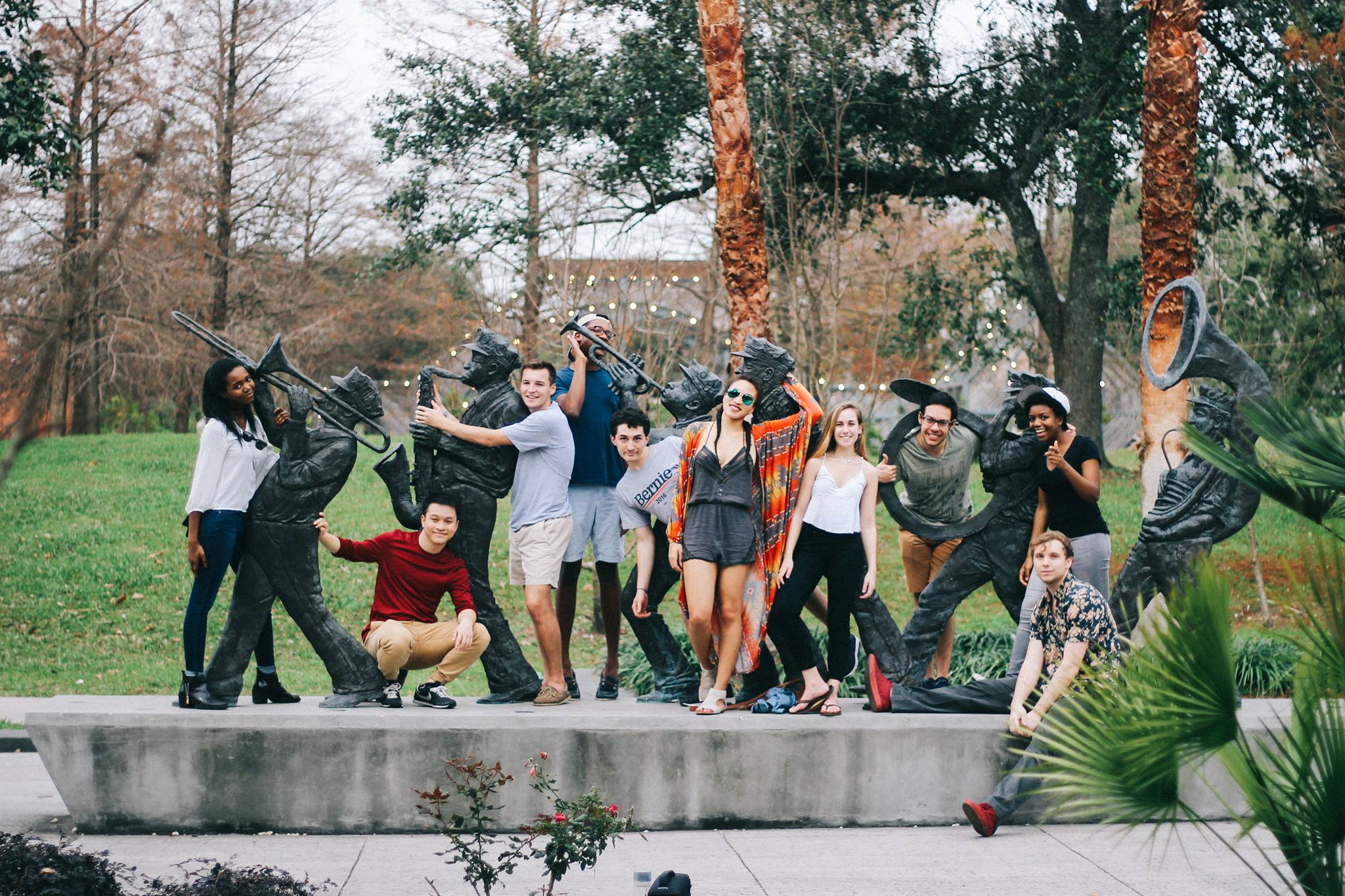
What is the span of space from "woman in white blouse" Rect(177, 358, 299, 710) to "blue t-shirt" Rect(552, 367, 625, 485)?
1.64 metres

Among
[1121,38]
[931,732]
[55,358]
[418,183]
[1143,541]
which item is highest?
[1121,38]

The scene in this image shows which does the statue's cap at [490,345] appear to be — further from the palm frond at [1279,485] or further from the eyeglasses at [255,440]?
the palm frond at [1279,485]

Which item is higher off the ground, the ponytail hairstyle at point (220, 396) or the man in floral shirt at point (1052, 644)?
the ponytail hairstyle at point (220, 396)

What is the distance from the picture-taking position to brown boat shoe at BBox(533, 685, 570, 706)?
6.95m

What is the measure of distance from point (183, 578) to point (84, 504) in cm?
333

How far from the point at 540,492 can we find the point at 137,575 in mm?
8641

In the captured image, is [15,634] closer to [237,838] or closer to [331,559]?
[331,559]

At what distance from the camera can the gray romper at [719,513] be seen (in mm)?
6676

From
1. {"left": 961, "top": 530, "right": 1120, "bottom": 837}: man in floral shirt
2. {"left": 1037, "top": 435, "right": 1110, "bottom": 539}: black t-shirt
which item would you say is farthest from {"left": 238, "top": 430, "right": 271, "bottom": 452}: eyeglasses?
{"left": 1037, "top": 435, "right": 1110, "bottom": 539}: black t-shirt

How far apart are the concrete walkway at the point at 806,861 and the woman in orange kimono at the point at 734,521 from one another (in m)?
0.89

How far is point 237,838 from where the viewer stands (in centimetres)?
613

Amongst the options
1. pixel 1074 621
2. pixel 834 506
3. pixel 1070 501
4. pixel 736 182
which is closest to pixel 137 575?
pixel 736 182

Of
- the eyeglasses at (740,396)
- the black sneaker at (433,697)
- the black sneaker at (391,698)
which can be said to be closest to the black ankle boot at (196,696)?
the black sneaker at (391,698)

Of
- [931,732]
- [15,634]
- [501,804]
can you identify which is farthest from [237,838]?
[15,634]
